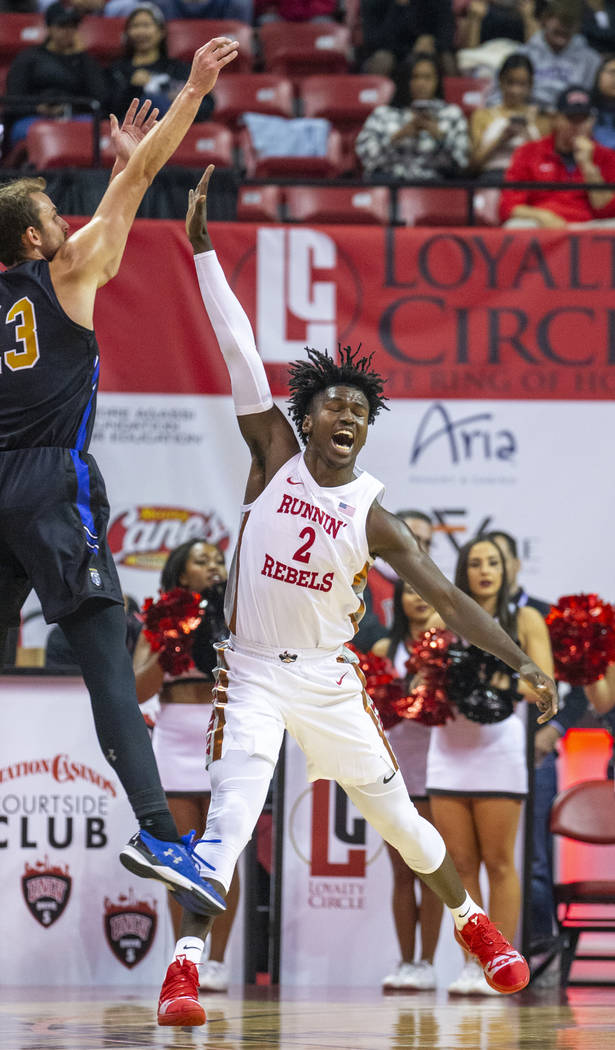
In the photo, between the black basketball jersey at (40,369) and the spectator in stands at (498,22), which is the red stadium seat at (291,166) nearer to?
the spectator in stands at (498,22)

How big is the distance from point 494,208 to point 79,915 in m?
5.43

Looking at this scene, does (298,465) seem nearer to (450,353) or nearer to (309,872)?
(309,872)

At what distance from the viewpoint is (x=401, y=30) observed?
449 inches

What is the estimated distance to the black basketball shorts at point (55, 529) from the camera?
3.95 metres

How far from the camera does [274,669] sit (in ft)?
15.1

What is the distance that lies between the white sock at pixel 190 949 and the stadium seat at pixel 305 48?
8722 millimetres

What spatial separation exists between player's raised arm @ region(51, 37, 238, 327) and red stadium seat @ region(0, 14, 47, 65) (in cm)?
782

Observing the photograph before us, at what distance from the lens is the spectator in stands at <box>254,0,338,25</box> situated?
39.1 feet

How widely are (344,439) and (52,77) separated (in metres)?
6.56

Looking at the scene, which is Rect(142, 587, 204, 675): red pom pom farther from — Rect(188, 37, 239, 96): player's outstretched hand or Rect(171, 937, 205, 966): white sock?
Rect(188, 37, 239, 96): player's outstretched hand

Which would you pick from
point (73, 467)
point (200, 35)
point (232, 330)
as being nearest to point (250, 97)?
point (200, 35)

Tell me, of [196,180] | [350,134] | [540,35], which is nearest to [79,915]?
[196,180]

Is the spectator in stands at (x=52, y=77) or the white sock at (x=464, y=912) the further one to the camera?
the spectator in stands at (x=52, y=77)

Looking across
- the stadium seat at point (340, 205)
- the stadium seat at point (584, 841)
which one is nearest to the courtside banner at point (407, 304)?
the stadium seat at point (340, 205)
